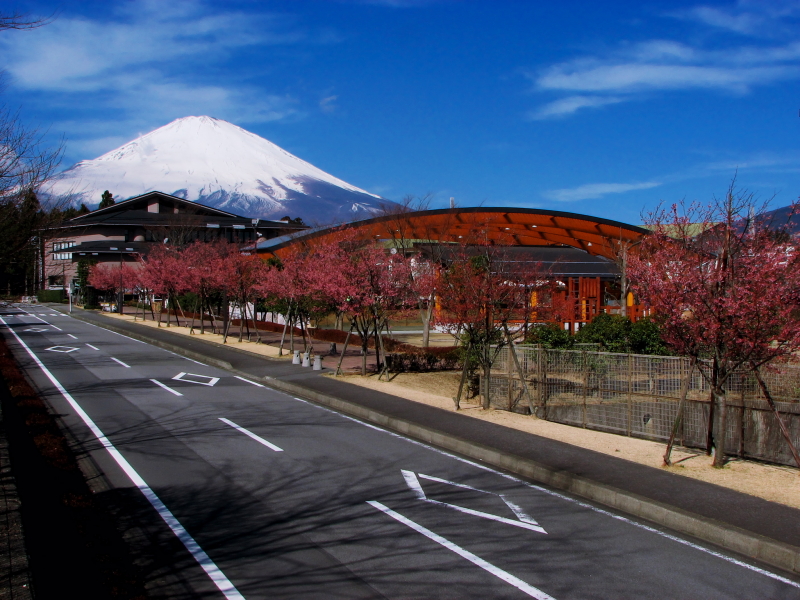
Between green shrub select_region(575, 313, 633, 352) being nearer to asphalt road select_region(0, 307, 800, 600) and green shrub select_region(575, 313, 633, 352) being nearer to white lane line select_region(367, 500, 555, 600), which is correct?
asphalt road select_region(0, 307, 800, 600)

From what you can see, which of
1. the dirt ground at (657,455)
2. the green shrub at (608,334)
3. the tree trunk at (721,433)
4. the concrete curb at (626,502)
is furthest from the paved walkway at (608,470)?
the green shrub at (608,334)

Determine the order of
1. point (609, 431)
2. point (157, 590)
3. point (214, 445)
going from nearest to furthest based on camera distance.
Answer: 1. point (157, 590)
2. point (214, 445)
3. point (609, 431)

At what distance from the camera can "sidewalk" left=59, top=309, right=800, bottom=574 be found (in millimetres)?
6605

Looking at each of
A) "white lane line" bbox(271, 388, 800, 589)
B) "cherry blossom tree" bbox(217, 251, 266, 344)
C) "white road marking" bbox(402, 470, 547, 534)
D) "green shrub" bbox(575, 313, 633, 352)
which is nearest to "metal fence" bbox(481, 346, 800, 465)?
"white lane line" bbox(271, 388, 800, 589)

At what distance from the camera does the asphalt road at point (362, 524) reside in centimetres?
555

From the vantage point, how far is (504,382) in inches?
582

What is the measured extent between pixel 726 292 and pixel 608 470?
2.86 meters

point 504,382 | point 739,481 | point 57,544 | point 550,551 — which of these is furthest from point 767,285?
point 57,544

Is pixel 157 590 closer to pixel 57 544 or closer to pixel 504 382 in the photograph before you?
pixel 57 544

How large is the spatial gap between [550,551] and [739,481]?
3661 millimetres

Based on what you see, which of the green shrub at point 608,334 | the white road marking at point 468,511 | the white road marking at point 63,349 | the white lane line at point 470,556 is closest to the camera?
the white lane line at point 470,556

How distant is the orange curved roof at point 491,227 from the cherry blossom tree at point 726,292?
20.4 meters

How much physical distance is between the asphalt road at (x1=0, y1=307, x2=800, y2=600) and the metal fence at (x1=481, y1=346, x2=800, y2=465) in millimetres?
3468

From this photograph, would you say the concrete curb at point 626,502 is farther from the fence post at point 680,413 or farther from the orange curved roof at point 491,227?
the orange curved roof at point 491,227
